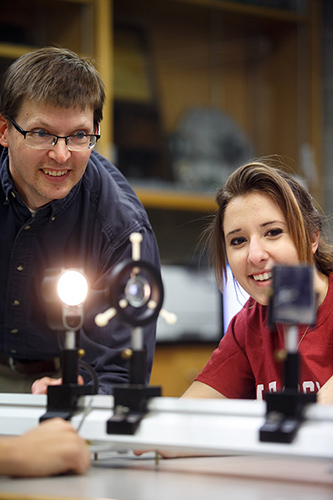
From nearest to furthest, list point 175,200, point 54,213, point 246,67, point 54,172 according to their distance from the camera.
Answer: point 54,172 < point 54,213 < point 175,200 < point 246,67

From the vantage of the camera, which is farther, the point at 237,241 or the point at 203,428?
the point at 237,241

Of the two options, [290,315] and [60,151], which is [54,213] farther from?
[290,315]

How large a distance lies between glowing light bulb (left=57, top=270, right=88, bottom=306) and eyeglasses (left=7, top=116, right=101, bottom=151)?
54 centimetres

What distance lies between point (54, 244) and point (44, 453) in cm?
85

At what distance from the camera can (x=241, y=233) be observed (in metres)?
1.49

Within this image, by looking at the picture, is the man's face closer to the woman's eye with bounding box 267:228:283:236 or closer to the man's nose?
the man's nose

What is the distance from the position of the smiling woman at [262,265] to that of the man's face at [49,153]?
0.34 m

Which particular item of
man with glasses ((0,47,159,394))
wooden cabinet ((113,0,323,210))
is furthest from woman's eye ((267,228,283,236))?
wooden cabinet ((113,0,323,210))

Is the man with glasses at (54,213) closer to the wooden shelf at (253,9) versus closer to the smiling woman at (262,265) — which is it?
the smiling woman at (262,265)

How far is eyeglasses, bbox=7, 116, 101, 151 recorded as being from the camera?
150 cm

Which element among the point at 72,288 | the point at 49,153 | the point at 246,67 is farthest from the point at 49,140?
the point at 246,67

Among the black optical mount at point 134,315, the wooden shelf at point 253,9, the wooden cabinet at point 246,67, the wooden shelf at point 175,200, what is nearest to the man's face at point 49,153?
the black optical mount at point 134,315

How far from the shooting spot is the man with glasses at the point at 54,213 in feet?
4.93

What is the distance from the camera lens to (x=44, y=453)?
900 millimetres
